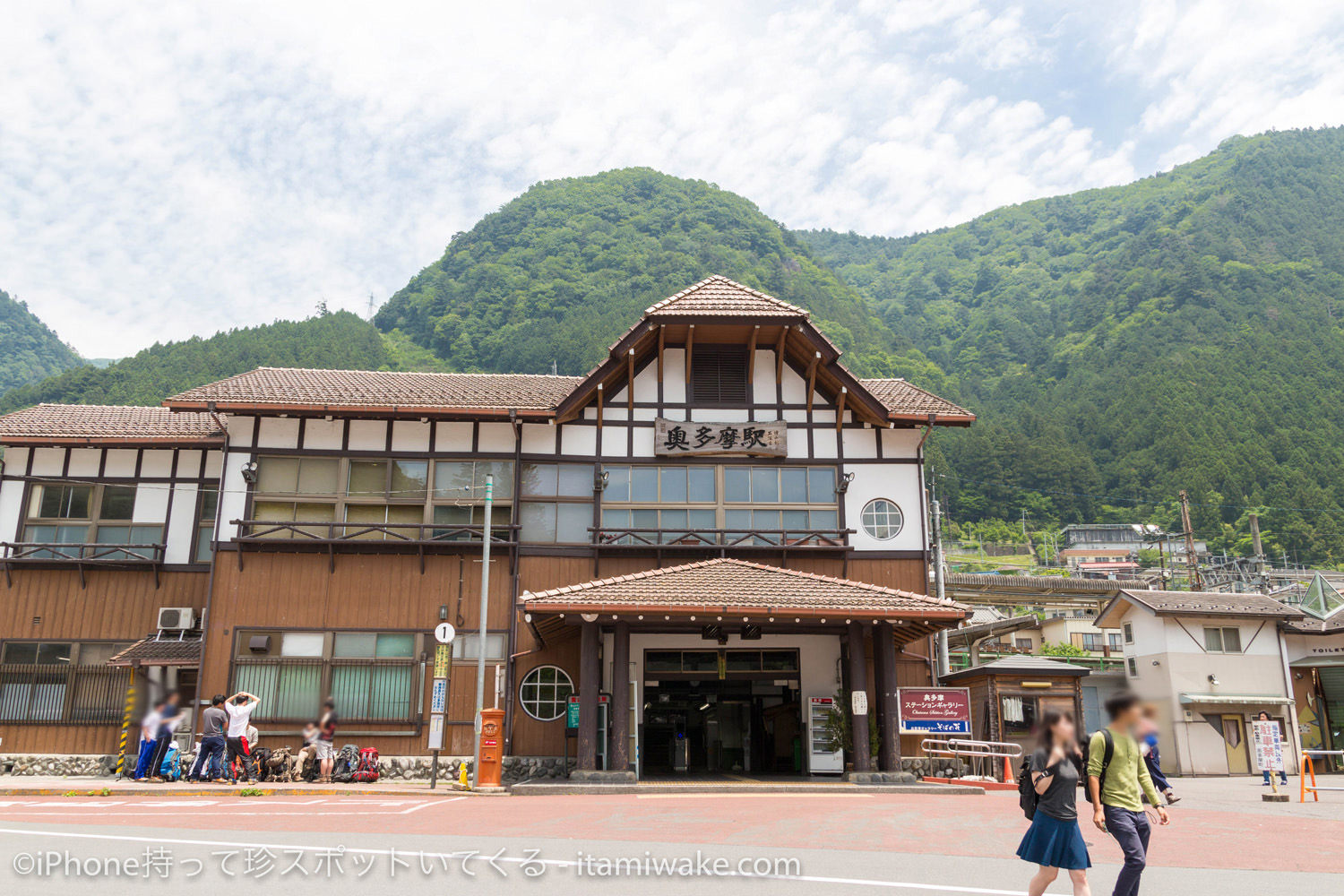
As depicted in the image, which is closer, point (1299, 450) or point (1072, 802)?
point (1072, 802)

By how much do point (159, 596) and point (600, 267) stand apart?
62.6m

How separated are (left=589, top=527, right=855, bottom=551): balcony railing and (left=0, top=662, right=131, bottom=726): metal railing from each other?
1056cm

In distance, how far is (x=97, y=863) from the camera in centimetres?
781

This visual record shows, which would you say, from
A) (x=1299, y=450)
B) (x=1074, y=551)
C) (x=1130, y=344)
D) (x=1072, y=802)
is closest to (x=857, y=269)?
(x=1130, y=344)

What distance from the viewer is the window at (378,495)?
65.9 ft

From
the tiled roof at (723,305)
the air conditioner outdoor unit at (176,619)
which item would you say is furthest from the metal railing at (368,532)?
the tiled roof at (723,305)

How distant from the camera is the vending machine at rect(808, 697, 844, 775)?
18.3m

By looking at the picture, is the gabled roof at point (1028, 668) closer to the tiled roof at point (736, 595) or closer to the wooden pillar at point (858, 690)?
the tiled roof at point (736, 595)

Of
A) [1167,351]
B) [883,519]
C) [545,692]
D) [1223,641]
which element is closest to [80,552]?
[545,692]

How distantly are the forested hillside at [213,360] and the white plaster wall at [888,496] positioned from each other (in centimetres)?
3179

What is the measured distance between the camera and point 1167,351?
72250mm

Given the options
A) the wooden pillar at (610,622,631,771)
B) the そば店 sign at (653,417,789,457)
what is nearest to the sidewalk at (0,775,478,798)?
the wooden pillar at (610,622,631,771)

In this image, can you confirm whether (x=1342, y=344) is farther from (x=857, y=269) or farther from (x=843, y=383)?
(x=843, y=383)

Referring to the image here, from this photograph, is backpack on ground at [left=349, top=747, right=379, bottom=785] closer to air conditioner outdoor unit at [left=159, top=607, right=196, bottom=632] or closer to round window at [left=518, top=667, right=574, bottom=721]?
round window at [left=518, top=667, right=574, bottom=721]
